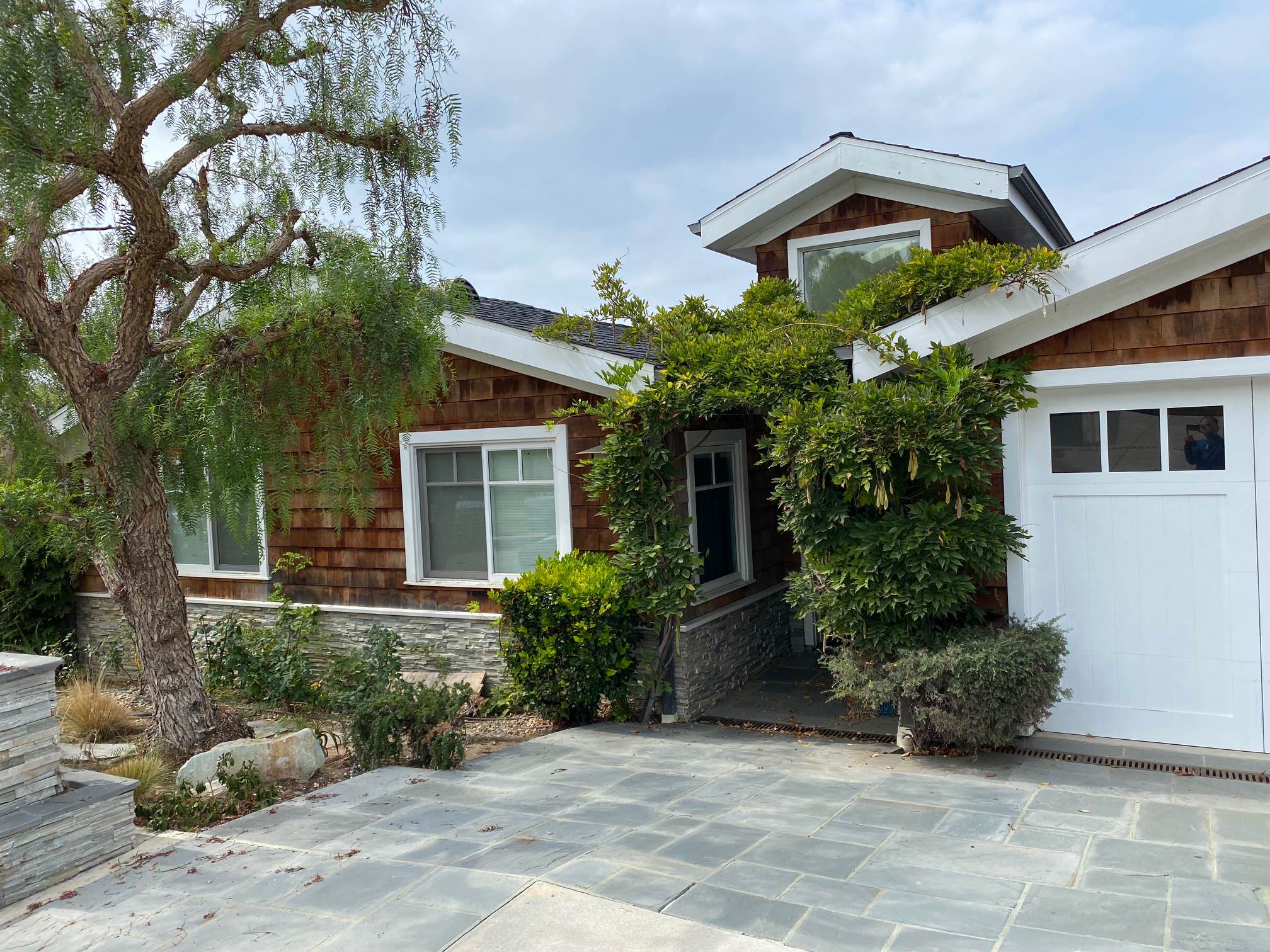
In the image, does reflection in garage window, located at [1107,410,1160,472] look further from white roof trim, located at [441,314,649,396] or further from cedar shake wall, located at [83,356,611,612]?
cedar shake wall, located at [83,356,611,612]

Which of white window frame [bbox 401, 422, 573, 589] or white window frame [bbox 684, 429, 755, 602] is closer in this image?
white window frame [bbox 401, 422, 573, 589]

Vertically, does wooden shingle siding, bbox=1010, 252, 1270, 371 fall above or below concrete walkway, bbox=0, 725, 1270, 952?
above

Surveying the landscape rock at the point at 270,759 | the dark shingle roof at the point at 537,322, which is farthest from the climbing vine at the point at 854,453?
the landscape rock at the point at 270,759

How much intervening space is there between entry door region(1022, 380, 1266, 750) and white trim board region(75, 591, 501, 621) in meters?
4.46

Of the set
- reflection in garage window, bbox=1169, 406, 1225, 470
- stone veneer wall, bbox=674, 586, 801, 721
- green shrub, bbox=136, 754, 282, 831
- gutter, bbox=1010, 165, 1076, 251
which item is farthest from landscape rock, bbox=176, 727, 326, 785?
gutter, bbox=1010, 165, 1076, 251

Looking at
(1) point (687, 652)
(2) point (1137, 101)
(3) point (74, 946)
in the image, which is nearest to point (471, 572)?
(1) point (687, 652)

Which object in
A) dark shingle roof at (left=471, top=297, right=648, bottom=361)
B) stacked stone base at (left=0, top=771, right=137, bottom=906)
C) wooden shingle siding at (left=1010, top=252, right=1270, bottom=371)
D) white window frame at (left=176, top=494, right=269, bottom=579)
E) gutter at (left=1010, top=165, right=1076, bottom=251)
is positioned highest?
gutter at (left=1010, top=165, right=1076, bottom=251)

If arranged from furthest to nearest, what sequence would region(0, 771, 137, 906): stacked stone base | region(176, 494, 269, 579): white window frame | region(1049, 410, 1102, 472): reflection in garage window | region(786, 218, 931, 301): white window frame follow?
region(176, 494, 269, 579): white window frame < region(786, 218, 931, 301): white window frame < region(1049, 410, 1102, 472): reflection in garage window < region(0, 771, 137, 906): stacked stone base

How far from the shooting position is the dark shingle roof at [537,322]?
7.81 metres

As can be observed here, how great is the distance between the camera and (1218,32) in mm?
11602

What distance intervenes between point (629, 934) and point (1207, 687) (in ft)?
14.3

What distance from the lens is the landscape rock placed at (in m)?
5.92

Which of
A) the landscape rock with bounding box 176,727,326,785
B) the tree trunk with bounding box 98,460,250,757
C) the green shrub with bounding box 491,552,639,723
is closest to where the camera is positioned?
the landscape rock with bounding box 176,727,326,785

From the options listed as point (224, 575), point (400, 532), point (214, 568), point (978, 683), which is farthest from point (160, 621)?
point (978, 683)
